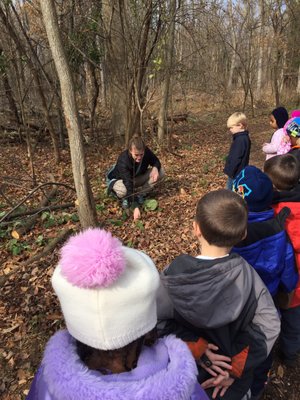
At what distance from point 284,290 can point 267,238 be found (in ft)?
1.72

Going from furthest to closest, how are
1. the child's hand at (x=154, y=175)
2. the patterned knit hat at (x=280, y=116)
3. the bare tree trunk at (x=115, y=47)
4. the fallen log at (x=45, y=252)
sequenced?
the bare tree trunk at (x=115, y=47) < the child's hand at (x=154, y=175) < the patterned knit hat at (x=280, y=116) < the fallen log at (x=45, y=252)

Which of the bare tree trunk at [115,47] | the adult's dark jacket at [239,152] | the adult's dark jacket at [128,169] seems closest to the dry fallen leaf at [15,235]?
the adult's dark jacket at [128,169]

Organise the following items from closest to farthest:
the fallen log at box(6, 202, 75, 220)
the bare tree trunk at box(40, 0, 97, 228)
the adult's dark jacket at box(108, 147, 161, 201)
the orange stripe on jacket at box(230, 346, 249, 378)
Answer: the orange stripe on jacket at box(230, 346, 249, 378) < the bare tree trunk at box(40, 0, 97, 228) < the fallen log at box(6, 202, 75, 220) < the adult's dark jacket at box(108, 147, 161, 201)

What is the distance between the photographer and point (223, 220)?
159 centimetres

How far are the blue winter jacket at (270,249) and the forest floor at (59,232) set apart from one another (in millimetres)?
1097

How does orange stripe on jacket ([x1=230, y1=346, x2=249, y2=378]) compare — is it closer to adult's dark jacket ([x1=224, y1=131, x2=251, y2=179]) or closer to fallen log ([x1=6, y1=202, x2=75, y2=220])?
adult's dark jacket ([x1=224, y1=131, x2=251, y2=179])

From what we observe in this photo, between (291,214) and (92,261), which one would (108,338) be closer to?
(92,261)

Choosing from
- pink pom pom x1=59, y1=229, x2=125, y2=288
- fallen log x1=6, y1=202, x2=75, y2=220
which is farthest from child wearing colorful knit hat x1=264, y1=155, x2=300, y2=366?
fallen log x1=6, y1=202, x2=75, y2=220

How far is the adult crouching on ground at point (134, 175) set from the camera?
5.08 meters

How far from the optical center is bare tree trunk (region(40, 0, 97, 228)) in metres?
2.98

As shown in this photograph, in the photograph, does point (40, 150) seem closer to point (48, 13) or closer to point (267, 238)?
point (48, 13)

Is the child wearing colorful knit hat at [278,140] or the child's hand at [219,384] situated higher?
the child wearing colorful knit hat at [278,140]

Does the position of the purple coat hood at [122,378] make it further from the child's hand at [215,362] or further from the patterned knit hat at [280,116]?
the patterned knit hat at [280,116]

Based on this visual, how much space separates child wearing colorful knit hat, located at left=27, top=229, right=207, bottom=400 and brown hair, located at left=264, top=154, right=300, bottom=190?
70.6 inches
